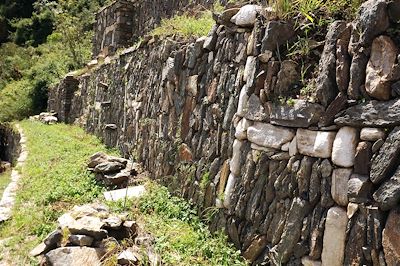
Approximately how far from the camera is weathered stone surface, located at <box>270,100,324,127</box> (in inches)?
116

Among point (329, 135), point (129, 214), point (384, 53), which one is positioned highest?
point (384, 53)

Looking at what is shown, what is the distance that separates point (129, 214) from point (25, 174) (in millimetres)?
3867

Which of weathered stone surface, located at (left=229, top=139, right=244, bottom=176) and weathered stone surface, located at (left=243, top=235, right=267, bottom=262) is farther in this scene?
weathered stone surface, located at (left=229, top=139, right=244, bottom=176)

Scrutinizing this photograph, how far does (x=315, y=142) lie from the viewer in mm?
2902

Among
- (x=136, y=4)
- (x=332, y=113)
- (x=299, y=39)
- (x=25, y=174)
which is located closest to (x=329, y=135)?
(x=332, y=113)

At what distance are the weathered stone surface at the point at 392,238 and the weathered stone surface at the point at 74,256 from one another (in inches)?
87.4

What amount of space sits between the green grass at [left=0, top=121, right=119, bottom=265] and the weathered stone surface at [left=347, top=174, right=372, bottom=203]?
2.88m

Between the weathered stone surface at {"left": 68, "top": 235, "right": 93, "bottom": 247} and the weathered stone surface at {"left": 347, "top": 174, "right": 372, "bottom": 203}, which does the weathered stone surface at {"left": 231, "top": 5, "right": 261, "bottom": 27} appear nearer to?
the weathered stone surface at {"left": 347, "top": 174, "right": 372, "bottom": 203}

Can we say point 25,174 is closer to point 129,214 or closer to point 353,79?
point 129,214

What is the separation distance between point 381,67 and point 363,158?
591 millimetres

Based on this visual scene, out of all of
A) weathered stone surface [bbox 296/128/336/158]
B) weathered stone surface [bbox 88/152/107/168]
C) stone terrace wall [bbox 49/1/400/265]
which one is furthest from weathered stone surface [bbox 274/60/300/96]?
weathered stone surface [bbox 88/152/107/168]

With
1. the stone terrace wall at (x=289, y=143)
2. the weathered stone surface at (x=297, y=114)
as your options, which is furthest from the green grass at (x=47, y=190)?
the weathered stone surface at (x=297, y=114)

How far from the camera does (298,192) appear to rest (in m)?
3.03

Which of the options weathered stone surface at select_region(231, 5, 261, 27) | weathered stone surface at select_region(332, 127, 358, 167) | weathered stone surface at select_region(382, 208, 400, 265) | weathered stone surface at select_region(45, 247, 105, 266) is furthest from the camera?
weathered stone surface at select_region(231, 5, 261, 27)
